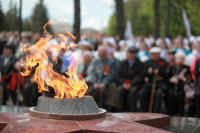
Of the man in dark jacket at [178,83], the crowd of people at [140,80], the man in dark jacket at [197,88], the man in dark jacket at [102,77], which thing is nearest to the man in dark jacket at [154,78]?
the crowd of people at [140,80]

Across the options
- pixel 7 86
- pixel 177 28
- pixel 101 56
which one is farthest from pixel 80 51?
pixel 177 28

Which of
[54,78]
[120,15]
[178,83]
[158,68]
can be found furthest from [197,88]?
[120,15]

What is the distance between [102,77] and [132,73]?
89cm

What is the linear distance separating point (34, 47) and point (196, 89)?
4924 millimetres

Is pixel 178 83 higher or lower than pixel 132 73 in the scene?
lower

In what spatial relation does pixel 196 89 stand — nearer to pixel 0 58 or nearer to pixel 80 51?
pixel 80 51

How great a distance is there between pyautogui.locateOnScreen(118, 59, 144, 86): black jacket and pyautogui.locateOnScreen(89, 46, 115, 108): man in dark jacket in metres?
0.29

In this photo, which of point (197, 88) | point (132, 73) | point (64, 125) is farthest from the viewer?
point (132, 73)

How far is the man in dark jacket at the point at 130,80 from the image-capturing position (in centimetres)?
1094

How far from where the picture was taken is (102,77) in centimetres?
1142

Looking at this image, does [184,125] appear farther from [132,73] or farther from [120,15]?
[120,15]

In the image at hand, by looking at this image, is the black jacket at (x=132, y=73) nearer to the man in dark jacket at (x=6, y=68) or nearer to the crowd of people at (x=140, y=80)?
the crowd of people at (x=140, y=80)

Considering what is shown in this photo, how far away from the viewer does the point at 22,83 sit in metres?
12.7

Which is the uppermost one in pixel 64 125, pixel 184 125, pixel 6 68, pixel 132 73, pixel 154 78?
pixel 6 68
